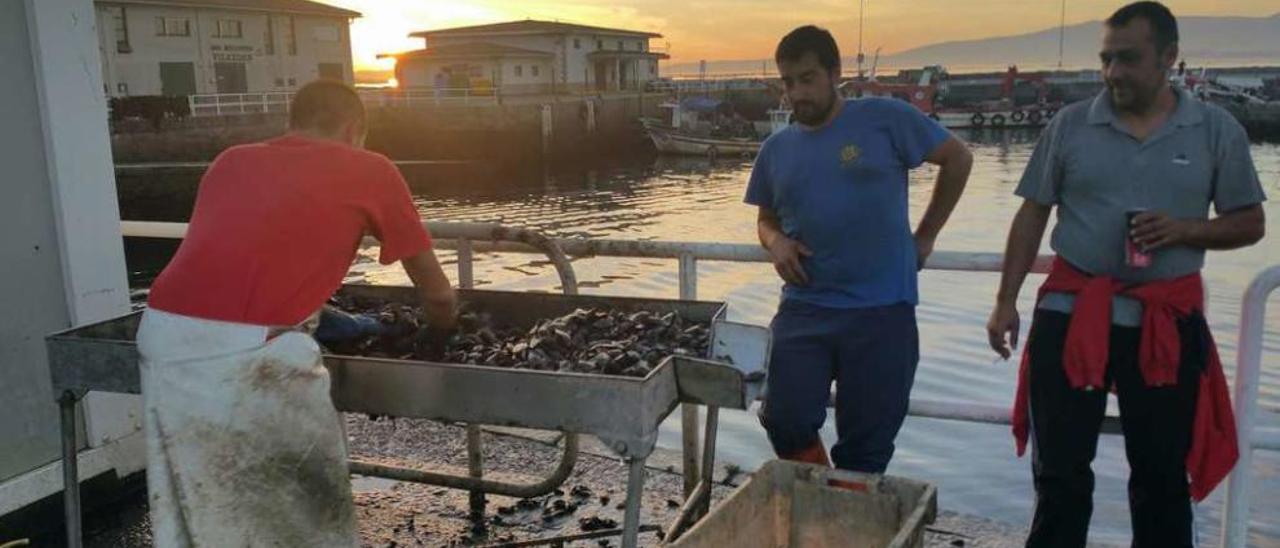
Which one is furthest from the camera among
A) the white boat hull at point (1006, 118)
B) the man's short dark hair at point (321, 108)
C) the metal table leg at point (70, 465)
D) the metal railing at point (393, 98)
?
the white boat hull at point (1006, 118)

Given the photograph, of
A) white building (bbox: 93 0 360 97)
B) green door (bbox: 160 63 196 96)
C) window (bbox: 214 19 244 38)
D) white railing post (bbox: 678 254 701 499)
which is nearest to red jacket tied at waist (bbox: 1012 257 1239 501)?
white railing post (bbox: 678 254 701 499)

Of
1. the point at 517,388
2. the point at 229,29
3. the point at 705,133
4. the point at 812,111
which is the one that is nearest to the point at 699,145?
the point at 705,133

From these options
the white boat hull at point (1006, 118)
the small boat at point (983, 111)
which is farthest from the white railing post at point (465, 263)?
the white boat hull at point (1006, 118)

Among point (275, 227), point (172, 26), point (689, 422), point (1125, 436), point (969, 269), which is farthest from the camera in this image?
point (172, 26)

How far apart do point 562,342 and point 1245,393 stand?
2.48 meters

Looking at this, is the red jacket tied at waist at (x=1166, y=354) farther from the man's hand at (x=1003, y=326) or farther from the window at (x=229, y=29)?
the window at (x=229, y=29)

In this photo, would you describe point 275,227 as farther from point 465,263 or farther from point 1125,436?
point 1125,436

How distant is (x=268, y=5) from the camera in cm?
4641

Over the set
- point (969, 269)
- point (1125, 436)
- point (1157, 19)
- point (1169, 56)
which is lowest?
point (1125, 436)

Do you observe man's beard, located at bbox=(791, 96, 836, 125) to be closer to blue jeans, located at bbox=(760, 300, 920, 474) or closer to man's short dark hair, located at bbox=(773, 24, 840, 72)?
man's short dark hair, located at bbox=(773, 24, 840, 72)

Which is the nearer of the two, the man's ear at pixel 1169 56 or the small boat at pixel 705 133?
the man's ear at pixel 1169 56

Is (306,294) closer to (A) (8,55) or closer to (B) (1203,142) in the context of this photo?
(A) (8,55)

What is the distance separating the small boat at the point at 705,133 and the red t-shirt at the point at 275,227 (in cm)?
4435

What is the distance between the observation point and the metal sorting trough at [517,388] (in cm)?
285
